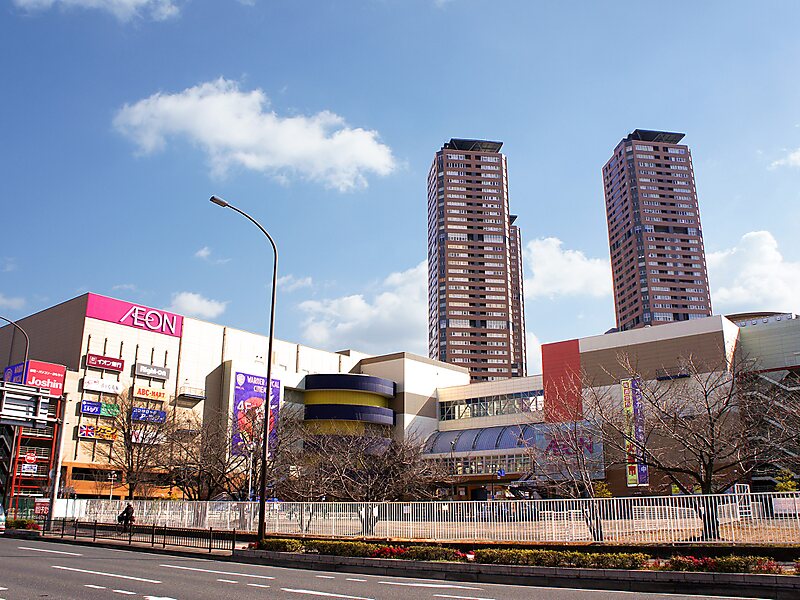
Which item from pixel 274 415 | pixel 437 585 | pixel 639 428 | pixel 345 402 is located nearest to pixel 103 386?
pixel 274 415

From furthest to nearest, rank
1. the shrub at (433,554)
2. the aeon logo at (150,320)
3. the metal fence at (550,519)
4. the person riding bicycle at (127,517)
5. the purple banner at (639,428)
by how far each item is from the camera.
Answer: the aeon logo at (150,320) < the purple banner at (639,428) < the person riding bicycle at (127,517) < the metal fence at (550,519) < the shrub at (433,554)

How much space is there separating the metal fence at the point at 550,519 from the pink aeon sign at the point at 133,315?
3602 cm

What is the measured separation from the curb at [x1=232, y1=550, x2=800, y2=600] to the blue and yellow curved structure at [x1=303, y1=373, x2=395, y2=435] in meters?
51.9

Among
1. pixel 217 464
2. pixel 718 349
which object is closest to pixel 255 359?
pixel 217 464

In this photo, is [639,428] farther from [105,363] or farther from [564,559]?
[105,363]

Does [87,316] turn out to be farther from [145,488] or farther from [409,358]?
[409,358]

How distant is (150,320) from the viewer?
66062 millimetres

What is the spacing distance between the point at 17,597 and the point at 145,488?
47.3m

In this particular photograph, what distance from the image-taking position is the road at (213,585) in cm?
1306

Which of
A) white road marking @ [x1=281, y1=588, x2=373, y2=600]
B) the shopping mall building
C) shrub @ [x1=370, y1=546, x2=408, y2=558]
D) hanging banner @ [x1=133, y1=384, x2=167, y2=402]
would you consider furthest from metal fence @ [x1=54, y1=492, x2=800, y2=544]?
hanging banner @ [x1=133, y1=384, x2=167, y2=402]

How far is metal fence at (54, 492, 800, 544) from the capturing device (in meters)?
20.2

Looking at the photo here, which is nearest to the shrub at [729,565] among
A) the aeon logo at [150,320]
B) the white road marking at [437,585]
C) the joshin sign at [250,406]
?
the white road marking at [437,585]

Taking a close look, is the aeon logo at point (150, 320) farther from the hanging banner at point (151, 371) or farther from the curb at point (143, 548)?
the curb at point (143, 548)

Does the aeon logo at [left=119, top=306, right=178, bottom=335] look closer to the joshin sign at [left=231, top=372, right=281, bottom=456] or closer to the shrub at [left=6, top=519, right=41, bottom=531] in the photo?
the joshin sign at [left=231, top=372, right=281, bottom=456]
